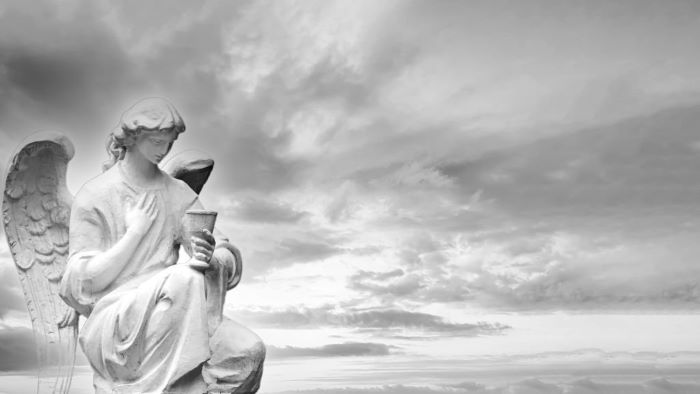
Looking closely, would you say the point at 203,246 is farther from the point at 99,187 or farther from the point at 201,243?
the point at 99,187

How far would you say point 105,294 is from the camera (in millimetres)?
8281

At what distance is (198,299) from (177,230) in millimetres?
1136

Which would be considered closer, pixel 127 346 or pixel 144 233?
pixel 127 346

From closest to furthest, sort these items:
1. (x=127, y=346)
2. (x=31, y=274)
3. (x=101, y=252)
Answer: (x=127, y=346) < (x=101, y=252) < (x=31, y=274)

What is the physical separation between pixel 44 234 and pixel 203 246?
2.18m

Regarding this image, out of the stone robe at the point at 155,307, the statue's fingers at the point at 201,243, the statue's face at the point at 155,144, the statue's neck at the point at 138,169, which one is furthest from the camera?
the statue's neck at the point at 138,169

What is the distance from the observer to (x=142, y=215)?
28.2 feet

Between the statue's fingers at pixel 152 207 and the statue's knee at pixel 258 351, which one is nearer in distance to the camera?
the statue's knee at pixel 258 351

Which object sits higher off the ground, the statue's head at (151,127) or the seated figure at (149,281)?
the statue's head at (151,127)

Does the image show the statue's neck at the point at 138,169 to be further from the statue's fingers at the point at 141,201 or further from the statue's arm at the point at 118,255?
the statue's arm at the point at 118,255

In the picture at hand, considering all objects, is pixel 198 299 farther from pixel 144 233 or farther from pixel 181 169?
pixel 181 169

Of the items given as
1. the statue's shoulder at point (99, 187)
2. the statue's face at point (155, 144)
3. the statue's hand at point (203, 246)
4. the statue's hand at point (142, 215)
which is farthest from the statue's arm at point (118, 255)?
the statue's hand at point (203, 246)

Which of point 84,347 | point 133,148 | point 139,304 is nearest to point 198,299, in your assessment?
point 139,304

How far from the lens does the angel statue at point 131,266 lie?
7859 millimetres
